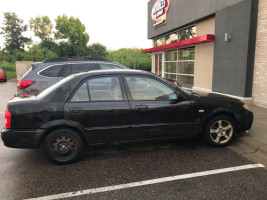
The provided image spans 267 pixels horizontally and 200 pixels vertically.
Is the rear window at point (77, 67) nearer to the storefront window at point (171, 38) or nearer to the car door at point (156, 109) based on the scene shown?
the car door at point (156, 109)

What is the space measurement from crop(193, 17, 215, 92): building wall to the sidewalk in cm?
578

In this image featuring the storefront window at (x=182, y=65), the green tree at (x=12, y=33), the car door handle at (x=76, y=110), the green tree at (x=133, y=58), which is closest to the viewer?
the car door handle at (x=76, y=110)

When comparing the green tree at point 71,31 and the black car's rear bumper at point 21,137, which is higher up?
the green tree at point 71,31

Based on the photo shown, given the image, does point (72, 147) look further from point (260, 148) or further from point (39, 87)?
point (260, 148)

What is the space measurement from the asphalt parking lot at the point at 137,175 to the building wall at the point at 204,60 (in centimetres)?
731

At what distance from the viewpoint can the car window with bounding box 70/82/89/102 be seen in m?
3.69

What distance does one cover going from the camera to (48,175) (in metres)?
3.36

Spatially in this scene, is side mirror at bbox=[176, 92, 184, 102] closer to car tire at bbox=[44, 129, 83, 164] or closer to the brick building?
car tire at bbox=[44, 129, 83, 164]

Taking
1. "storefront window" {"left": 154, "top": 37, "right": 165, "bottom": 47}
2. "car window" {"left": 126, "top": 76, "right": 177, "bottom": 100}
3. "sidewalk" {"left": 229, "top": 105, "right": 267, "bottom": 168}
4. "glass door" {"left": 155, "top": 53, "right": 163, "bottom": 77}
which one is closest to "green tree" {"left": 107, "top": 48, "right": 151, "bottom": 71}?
"storefront window" {"left": 154, "top": 37, "right": 165, "bottom": 47}

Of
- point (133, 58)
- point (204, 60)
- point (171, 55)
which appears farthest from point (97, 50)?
point (204, 60)

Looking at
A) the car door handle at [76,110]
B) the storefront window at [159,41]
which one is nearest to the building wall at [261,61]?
the car door handle at [76,110]

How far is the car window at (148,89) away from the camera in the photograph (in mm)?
3967

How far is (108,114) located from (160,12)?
14.8m

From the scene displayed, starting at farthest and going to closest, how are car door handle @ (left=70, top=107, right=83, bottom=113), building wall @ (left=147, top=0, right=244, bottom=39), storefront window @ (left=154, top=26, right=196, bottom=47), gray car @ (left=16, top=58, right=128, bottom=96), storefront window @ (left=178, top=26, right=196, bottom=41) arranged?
1. storefront window @ (left=154, top=26, right=196, bottom=47)
2. storefront window @ (left=178, top=26, right=196, bottom=41)
3. building wall @ (left=147, top=0, right=244, bottom=39)
4. gray car @ (left=16, top=58, right=128, bottom=96)
5. car door handle @ (left=70, top=107, right=83, bottom=113)
